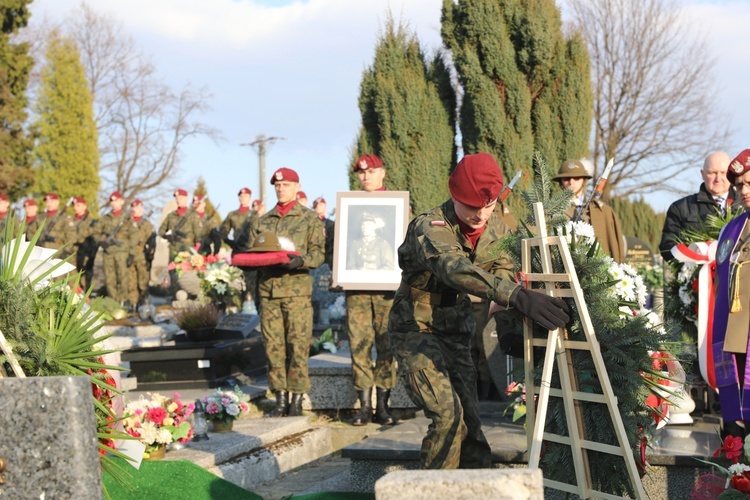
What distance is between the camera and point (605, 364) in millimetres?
4688

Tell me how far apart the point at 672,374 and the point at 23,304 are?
3.25 m

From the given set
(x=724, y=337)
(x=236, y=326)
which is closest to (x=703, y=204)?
(x=724, y=337)

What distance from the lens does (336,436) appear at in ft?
29.2

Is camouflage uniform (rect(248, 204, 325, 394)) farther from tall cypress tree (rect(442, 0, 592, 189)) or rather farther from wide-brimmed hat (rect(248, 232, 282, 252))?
tall cypress tree (rect(442, 0, 592, 189))

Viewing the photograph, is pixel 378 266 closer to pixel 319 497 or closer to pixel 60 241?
pixel 319 497

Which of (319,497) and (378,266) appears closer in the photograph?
(319,497)

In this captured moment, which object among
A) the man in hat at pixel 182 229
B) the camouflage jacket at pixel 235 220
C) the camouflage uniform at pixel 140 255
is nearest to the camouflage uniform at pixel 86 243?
the camouflage uniform at pixel 140 255

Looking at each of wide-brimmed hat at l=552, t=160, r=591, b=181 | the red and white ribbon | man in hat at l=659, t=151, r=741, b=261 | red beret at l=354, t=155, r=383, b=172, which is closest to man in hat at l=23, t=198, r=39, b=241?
red beret at l=354, t=155, r=383, b=172

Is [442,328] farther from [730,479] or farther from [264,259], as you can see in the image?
[264,259]

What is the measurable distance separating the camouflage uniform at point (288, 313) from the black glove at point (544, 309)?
4.58m

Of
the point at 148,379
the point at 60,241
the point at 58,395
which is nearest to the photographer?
the point at 58,395

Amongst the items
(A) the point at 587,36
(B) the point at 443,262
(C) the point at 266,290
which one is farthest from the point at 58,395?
(A) the point at 587,36

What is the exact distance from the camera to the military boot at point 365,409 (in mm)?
8938

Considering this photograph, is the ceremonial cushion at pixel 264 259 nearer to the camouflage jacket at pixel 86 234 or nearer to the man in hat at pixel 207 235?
the man in hat at pixel 207 235
